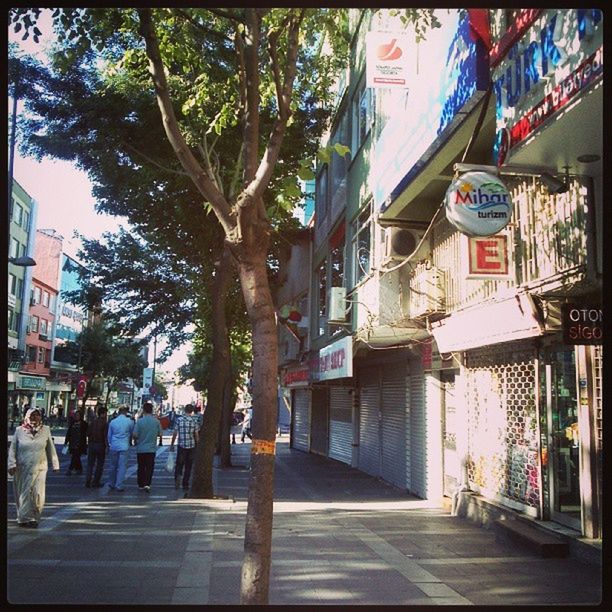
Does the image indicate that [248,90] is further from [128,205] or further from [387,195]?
[128,205]

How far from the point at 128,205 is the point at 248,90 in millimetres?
12681

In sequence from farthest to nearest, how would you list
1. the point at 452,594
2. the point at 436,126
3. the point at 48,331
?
the point at 48,331, the point at 436,126, the point at 452,594

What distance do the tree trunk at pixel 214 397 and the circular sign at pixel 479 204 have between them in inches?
236

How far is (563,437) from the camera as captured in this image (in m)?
8.59

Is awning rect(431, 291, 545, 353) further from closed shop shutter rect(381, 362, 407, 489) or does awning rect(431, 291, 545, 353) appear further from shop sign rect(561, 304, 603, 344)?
closed shop shutter rect(381, 362, 407, 489)

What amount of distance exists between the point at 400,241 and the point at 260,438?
9.00 m

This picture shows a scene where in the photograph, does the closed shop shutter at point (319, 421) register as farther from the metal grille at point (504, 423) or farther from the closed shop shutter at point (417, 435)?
the metal grille at point (504, 423)

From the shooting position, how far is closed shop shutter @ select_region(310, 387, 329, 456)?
24703 mm

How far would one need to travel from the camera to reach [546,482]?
8.77 m

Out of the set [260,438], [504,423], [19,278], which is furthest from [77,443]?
[19,278]

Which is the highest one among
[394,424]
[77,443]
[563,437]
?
[563,437]

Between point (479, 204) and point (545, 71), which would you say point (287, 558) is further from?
point (545, 71)

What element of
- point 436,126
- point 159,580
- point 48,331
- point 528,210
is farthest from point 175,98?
point 48,331

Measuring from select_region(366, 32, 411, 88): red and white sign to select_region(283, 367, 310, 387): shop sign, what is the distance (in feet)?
41.0
